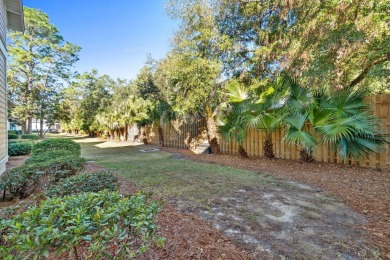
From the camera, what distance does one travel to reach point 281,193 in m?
4.15

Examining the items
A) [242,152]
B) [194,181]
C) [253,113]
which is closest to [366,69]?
[253,113]

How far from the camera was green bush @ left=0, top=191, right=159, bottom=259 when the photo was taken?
4.31ft

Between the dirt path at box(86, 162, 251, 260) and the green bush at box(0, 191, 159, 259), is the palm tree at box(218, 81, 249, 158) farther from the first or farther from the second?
the green bush at box(0, 191, 159, 259)

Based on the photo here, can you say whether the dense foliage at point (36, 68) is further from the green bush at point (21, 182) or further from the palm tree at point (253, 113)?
the palm tree at point (253, 113)

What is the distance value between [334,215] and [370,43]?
588cm

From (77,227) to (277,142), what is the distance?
721cm

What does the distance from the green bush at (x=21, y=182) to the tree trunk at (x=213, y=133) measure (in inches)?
254

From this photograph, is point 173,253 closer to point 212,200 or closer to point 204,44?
point 212,200

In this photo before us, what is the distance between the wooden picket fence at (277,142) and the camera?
18.0ft

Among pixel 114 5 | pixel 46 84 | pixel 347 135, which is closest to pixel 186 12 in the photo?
pixel 114 5

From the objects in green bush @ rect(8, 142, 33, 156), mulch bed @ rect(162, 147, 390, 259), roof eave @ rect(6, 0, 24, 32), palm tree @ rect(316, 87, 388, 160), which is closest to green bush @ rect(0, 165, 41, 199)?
mulch bed @ rect(162, 147, 390, 259)

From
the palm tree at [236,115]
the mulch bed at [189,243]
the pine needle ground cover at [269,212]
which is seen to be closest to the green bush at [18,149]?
the pine needle ground cover at [269,212]

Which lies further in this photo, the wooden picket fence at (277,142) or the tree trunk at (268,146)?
the tree trunk at (268,146)

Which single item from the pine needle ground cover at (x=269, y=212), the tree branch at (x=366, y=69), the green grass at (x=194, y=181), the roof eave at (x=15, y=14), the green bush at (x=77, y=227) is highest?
the roof eave at (x=15, y=14)
